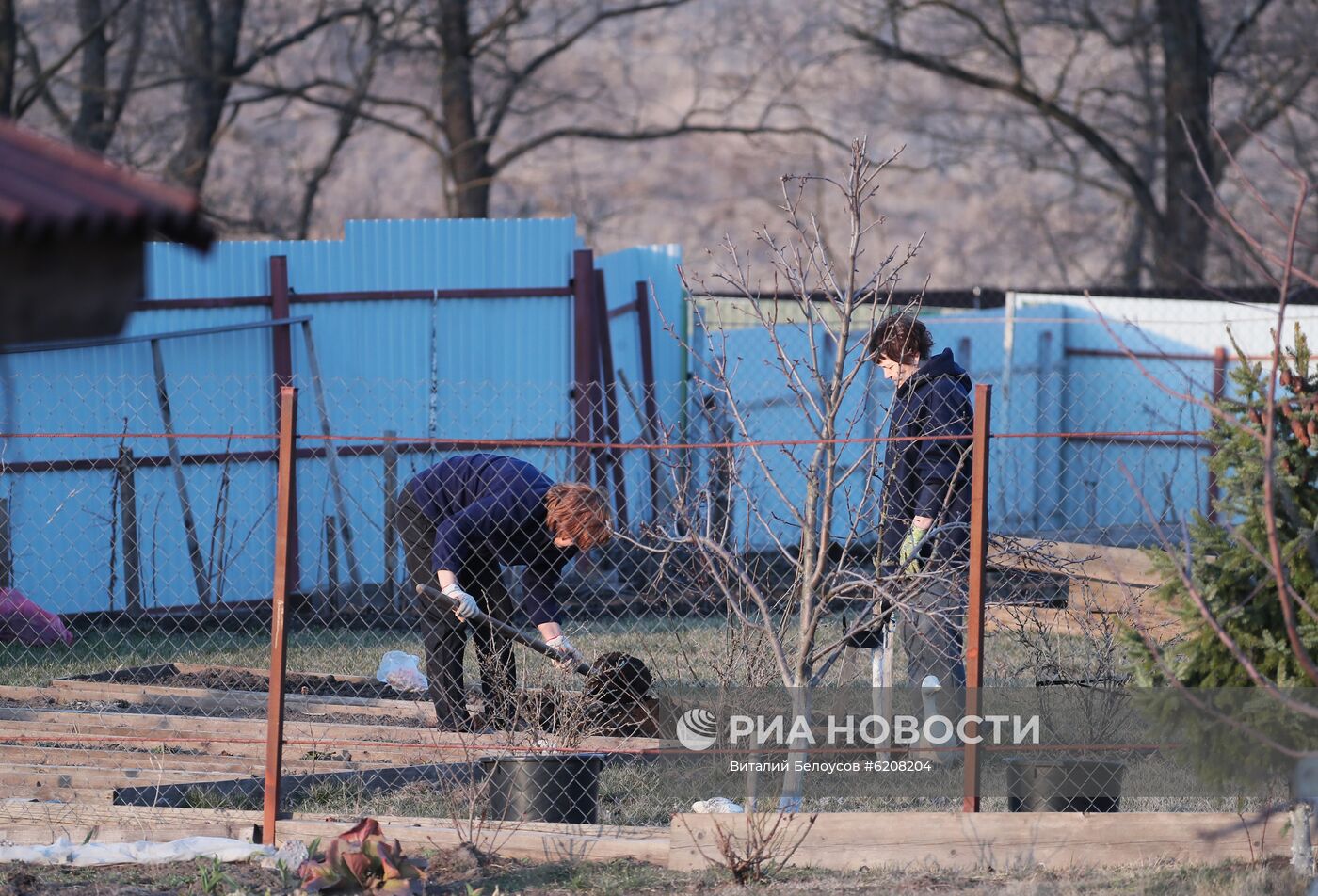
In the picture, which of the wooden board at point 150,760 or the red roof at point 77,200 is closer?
the red roof at point 77,200

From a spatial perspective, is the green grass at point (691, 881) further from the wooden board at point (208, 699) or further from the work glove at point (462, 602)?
the wooden board at point (208, 699)

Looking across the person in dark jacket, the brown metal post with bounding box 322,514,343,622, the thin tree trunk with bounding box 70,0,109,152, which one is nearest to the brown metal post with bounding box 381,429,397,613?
the brown metal post with bounding box 322,514,343,622

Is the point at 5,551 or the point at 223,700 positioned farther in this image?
the point at 5,551

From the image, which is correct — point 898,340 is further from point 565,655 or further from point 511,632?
point 511,632

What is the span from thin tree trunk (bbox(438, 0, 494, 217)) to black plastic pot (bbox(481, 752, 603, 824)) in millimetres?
13932

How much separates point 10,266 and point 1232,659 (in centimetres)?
343

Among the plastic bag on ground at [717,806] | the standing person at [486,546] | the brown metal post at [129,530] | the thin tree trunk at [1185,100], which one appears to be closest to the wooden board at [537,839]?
the plastic bag on ground at [717,806]

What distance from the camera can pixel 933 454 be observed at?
539 cm

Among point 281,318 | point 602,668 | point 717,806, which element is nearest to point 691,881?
point 717,806

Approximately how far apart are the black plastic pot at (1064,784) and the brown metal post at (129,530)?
228 inches

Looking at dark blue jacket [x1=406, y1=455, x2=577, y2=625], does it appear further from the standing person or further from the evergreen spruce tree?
the evergreen spruce tree

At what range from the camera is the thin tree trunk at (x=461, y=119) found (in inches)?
700

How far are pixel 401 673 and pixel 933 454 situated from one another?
296cm

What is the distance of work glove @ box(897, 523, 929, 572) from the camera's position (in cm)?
465
